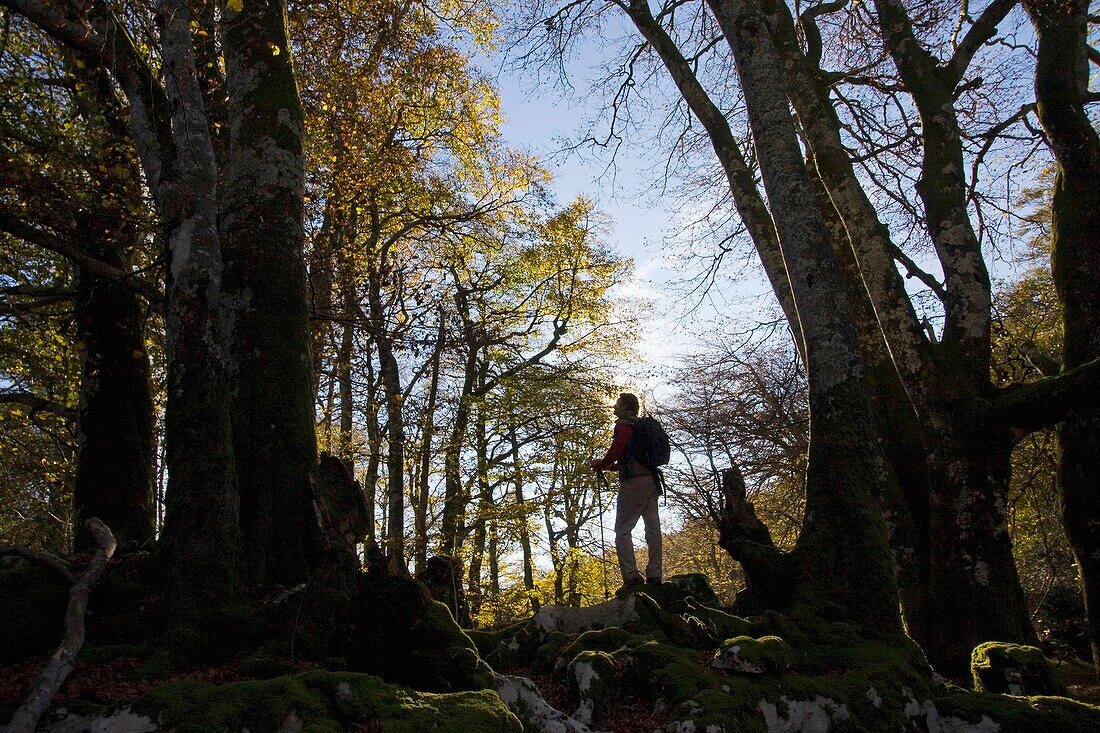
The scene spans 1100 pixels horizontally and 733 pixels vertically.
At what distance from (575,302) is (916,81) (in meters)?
14.1

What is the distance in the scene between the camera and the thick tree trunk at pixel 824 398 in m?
5.52

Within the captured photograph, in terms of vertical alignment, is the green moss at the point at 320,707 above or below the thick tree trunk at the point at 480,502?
below

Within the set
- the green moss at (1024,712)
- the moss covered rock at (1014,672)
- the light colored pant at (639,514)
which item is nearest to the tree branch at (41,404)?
the light colored pant at (639,514)

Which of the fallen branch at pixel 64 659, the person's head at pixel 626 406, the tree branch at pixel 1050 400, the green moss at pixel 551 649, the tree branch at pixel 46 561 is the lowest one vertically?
the green moss at pixel 551 649

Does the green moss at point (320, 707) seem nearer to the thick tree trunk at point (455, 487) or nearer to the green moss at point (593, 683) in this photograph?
the green moss at point (593, 683)

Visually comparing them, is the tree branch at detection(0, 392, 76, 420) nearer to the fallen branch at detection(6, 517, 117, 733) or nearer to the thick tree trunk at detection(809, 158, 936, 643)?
the fallen branch at detection(6, 517, 117, 733)

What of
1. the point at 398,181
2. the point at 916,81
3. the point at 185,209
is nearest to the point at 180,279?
the point at 185,209

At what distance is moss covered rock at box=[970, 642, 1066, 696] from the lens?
4.98m

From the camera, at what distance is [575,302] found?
70.6ft

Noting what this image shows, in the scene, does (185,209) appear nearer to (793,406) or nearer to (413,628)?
(413,628)

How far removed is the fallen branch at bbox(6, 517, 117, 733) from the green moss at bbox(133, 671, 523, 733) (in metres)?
0.35

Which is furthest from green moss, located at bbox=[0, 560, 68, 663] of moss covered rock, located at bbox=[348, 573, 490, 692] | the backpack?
the backpack

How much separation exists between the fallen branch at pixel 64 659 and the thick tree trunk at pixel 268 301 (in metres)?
0.87

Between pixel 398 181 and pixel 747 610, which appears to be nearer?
pixel 747 610
